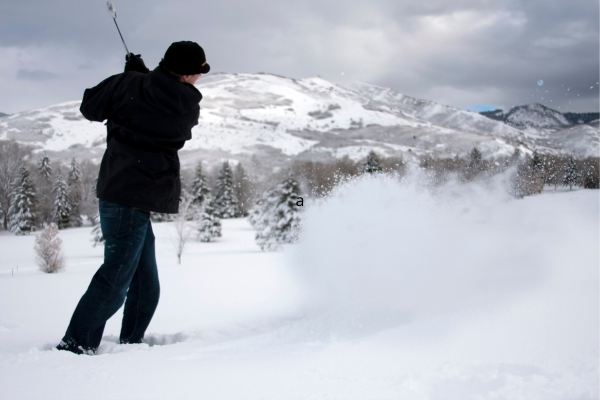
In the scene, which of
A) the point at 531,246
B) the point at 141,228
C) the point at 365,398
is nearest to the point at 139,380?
the point at 365,398

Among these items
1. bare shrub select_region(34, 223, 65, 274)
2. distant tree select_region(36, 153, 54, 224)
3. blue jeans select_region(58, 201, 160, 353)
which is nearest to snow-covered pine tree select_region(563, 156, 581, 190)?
blue jeans select_region(58, 201, 160, 353)

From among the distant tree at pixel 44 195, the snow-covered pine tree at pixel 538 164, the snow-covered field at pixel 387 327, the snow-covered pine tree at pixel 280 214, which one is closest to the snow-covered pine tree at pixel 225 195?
the distant tree at pixel 44 195

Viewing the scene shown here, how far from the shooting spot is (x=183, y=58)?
8.59ft

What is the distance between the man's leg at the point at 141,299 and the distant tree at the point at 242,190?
64.9m

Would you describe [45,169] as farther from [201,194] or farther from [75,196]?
[201,194]

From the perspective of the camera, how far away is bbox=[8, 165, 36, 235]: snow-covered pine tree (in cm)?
4828

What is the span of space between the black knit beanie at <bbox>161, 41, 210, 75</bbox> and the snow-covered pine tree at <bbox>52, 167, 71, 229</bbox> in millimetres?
57425

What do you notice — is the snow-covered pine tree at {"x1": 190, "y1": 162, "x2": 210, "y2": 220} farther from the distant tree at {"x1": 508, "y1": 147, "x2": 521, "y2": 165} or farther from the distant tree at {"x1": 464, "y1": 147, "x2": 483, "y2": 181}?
the distant tree at {"x1": 508, "y1": 147, "x2": 521, "y2": 165}

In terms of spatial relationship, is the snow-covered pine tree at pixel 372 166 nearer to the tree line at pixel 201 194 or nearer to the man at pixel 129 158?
the tree line at pixel 201 194

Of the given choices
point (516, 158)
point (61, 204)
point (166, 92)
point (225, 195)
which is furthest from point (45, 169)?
point (166, 92)

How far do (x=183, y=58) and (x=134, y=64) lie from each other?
594 mm

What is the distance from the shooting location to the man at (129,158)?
262 centimetres

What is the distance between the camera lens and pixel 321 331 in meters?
2.81

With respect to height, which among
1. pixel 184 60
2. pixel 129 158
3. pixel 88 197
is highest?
pixel 184 60
